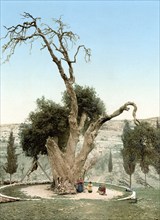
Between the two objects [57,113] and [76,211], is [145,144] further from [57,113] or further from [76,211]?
[76,211]

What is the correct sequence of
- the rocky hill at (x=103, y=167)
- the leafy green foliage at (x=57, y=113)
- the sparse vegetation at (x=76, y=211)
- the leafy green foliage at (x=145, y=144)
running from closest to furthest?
the sparse vegetation at (x=76, y=211)
the leafy green foliage at (x=57, y=113)
the leafy green foliage at (x=145, y=144)
the rocky hill at (x=103, y=167)

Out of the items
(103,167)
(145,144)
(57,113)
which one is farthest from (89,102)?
(103,167)

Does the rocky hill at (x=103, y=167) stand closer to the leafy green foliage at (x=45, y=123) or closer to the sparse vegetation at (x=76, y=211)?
the leafy green foliage at (x=45, y=123)

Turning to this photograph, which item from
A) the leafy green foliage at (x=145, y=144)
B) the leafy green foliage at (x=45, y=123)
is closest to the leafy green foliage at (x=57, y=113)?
the leafy green foliage at (x=45, y=123)

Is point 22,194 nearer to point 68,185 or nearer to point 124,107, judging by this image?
point 68,185

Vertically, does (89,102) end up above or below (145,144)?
above

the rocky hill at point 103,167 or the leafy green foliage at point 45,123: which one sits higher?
the leafy green foliage at point 45,123

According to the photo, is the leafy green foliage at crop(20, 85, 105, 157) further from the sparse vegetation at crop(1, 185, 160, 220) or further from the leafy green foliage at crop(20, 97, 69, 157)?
the sparse vegetation at crop(1, 185, 160, 220)

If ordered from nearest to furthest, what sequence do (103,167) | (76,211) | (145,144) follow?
(76,211)
(145,144)
(103,167)

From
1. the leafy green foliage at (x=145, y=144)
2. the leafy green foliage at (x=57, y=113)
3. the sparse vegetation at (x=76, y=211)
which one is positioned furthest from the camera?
the leafy green foliage at (x=145, y=144)

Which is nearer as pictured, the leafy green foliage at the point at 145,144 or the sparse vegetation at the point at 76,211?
the sparse vegetation at the point at 76,211

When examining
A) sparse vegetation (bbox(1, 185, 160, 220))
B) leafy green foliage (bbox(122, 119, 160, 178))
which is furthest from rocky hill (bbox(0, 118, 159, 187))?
sparse vegetation (bbox(1, 185, 160, 220))

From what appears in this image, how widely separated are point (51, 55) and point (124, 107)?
1082 centimetres

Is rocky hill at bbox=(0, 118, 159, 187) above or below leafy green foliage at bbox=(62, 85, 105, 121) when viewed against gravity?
below
